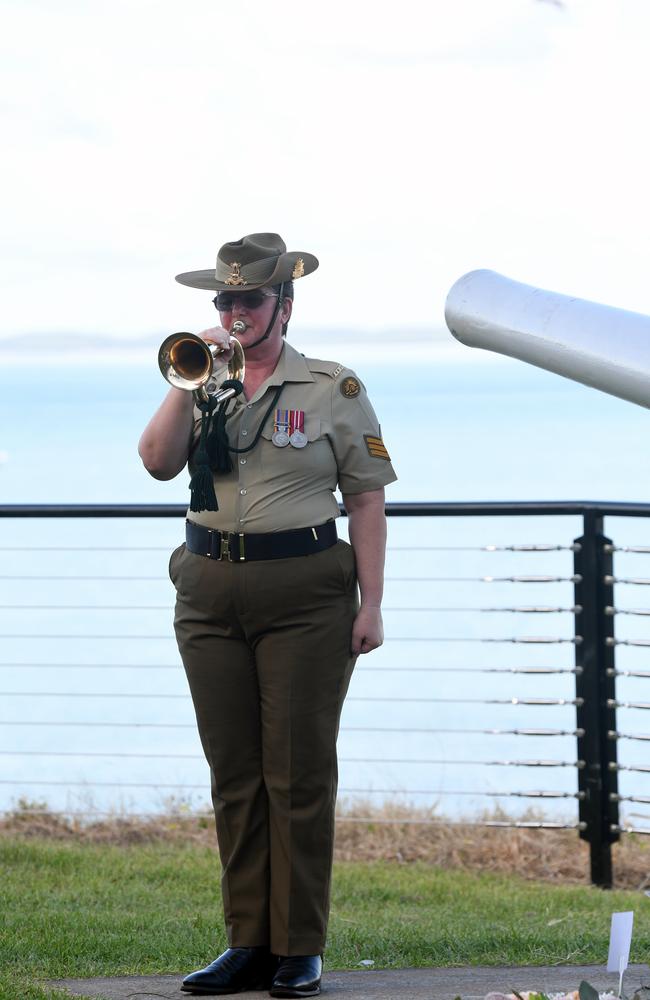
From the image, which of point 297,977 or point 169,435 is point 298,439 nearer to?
point 169,435

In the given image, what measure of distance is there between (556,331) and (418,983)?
248 cm

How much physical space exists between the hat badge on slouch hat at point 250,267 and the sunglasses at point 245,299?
3 cm

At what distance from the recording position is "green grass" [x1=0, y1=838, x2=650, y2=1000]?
3988mm

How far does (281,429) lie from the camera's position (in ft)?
12.0

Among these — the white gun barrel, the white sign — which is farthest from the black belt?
the white gun barrel

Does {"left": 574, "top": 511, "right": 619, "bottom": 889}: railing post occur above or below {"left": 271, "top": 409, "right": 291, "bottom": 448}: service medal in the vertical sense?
below

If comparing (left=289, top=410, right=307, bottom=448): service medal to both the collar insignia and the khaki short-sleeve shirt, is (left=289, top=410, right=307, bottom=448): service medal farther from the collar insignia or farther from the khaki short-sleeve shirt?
the collar insignia

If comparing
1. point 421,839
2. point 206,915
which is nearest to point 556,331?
point 206,915

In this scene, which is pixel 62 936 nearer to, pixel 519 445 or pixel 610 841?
pixel 610 841

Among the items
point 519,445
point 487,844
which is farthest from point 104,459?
point 487,844

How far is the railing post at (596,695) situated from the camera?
5625 mm

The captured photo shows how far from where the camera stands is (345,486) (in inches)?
147

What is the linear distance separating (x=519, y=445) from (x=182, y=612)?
120ft

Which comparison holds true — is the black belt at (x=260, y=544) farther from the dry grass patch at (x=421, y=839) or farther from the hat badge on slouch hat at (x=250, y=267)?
the dry grass patch at (x=421, y=839)
